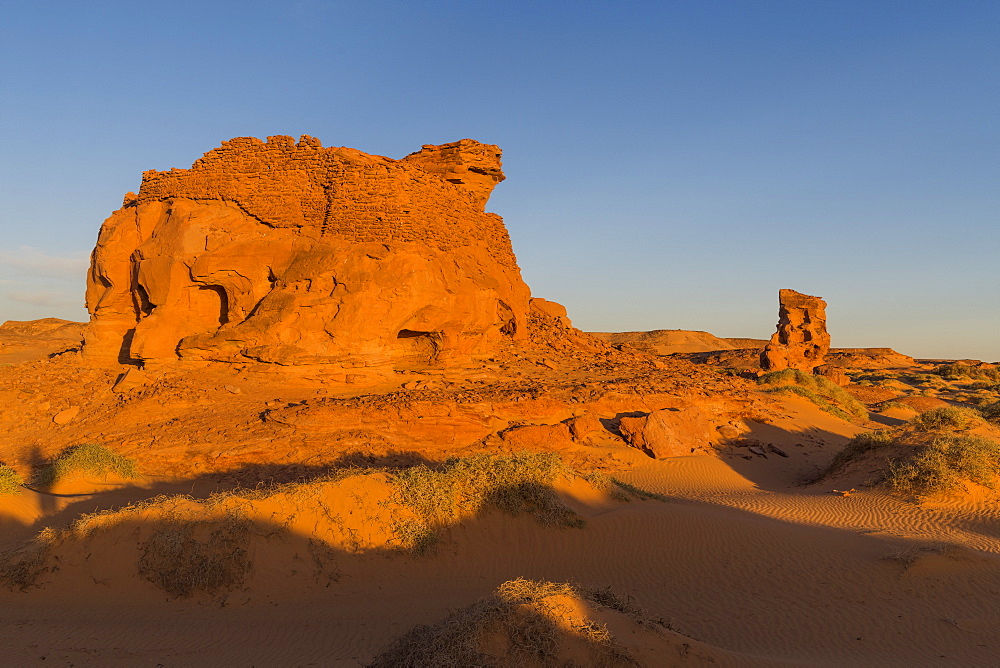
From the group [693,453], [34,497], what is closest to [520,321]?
[693,453]

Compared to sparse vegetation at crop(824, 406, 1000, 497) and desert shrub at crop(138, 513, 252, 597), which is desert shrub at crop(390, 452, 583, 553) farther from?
sparse vegetation at crop(824, 406, 1000, 497)

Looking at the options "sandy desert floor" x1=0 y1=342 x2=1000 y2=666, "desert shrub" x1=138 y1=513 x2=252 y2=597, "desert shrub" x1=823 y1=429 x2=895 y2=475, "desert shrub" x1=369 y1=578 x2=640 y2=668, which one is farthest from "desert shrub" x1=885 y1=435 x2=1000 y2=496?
"desert shrub" x1=138 y1=513 x2=252 y2=597

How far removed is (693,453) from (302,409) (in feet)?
34.7

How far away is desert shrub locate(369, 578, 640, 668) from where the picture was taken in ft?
13.9

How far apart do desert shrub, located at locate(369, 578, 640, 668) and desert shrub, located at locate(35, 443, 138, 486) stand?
395 inches

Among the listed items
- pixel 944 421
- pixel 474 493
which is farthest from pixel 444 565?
pixel 944 421

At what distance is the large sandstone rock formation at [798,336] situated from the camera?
111ft

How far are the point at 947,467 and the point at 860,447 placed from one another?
327 centimetres

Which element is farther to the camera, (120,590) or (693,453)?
(693,453)

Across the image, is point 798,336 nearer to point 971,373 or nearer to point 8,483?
point 971,373

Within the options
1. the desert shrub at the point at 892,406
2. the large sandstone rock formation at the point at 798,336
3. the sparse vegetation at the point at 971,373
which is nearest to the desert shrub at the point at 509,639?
the desert shrub at the point at 892,406

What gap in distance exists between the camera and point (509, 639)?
4391mm

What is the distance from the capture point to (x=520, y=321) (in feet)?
65.0

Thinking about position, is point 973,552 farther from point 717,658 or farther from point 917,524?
point 717,658
